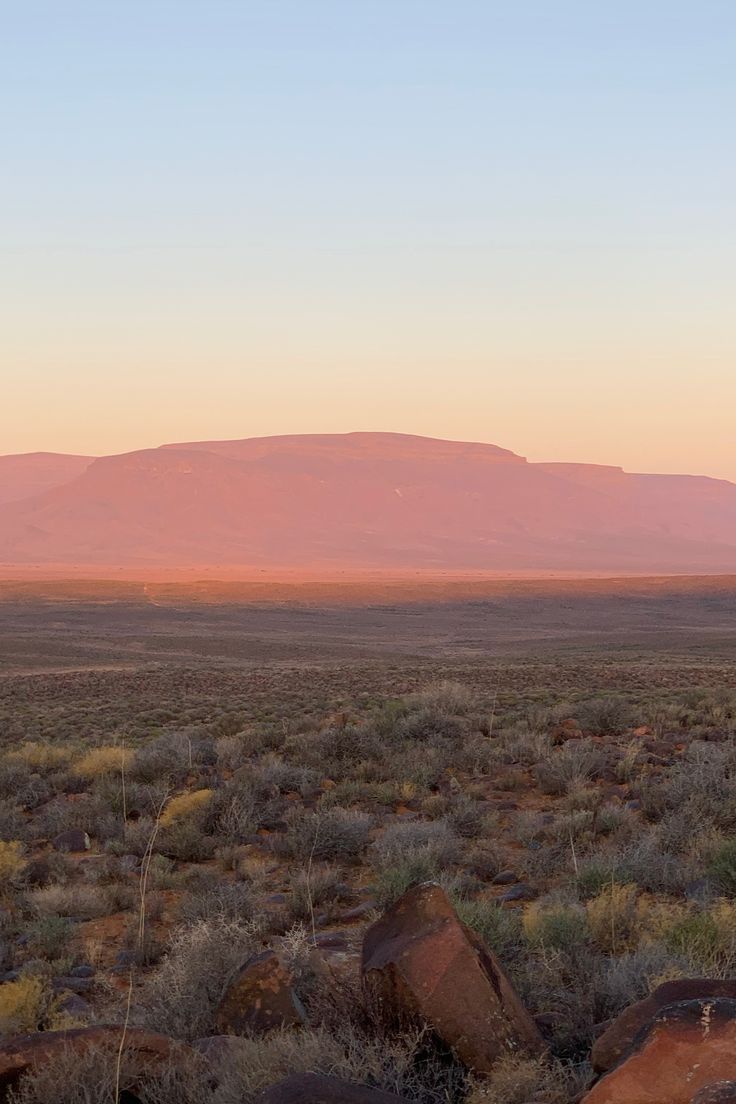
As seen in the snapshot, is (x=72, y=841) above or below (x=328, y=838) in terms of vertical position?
below

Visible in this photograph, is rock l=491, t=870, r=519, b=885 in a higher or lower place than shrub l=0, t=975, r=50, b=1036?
lower

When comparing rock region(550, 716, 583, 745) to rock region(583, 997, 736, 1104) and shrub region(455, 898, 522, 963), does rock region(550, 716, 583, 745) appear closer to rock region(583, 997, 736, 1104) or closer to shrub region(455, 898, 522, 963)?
shrub region(455, 898, 522, 963)

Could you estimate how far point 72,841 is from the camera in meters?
10.1

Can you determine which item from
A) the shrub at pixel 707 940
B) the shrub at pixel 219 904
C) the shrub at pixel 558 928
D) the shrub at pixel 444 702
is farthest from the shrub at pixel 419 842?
the shrub at pixel 444 702

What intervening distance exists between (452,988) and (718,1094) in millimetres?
1611

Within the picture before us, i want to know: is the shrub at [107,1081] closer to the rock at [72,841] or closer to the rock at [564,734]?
the rock at [72,841]

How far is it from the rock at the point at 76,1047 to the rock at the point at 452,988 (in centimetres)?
92

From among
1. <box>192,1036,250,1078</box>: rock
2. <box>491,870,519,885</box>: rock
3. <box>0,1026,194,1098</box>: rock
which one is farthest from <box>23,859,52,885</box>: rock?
<box>0,1026,194,1098</box>: rock

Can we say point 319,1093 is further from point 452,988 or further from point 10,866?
point 10,866

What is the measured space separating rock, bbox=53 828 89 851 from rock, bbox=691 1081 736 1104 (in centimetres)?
827

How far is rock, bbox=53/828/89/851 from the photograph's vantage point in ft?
32.9

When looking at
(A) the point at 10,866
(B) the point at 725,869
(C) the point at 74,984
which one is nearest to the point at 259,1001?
(C) the point at 74,984

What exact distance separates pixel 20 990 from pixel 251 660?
43.3 m

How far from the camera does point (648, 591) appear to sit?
302ft
